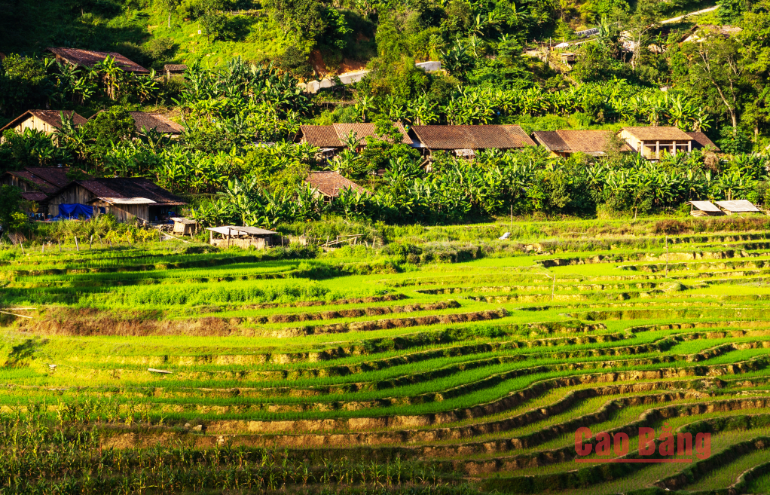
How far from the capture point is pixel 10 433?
12.7m

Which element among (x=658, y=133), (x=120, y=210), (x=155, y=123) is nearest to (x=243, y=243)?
(x=120, y=210)

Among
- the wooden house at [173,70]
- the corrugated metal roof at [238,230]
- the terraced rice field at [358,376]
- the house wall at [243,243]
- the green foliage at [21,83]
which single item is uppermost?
the wooden house at [173,70]

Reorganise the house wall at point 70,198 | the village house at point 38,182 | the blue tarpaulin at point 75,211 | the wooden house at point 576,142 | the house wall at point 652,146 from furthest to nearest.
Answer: the house wall at point 652,146 < the wooden house at point 576,142 < the village house at point 38,182 < the house wall at point 70,198 < the blue tarpaulin at point 75,211

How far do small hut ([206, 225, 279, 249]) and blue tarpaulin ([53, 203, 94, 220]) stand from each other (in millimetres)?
5279

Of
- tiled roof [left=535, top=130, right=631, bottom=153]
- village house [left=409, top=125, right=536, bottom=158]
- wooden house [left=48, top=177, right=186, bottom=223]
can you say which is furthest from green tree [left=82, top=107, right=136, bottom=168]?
tiled roof [left=535, top=130, right=631, bottom=153]

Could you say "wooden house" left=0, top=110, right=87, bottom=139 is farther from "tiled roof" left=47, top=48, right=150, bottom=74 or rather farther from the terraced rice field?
the terraced rice field

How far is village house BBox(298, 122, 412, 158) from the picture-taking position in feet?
136

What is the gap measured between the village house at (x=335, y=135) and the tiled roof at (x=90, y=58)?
11.8 meters

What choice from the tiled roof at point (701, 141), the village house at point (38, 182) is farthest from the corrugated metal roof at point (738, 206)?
the village house at point (38, 182)

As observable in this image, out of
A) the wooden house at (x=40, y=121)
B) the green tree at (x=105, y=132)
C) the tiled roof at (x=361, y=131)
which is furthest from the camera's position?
the tiled roof at (x=361, y=131)

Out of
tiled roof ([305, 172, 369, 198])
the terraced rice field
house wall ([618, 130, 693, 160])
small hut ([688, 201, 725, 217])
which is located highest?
house wall ([618, 130, 693, 160])

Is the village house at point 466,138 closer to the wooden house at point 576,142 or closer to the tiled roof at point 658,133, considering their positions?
the wooden house at point 576,142

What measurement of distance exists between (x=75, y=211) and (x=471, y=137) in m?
22.9

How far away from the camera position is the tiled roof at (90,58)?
44688mm
